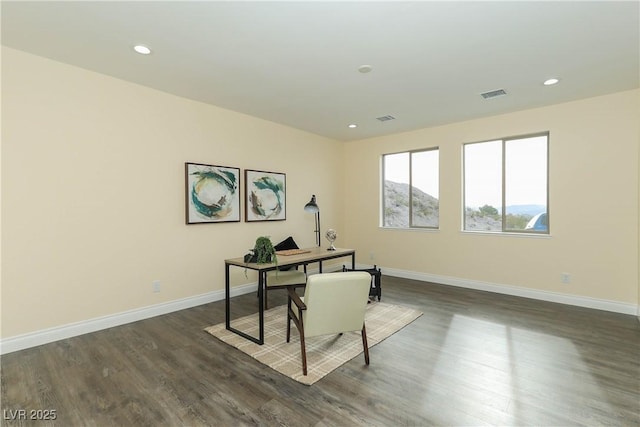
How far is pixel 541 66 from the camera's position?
2.95m

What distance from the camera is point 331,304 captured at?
2.36 m

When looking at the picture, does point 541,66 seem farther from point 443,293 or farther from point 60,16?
point 60,16

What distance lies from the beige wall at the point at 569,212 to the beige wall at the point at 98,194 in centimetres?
335

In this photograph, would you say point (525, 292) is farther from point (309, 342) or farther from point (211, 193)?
point (211, 193)

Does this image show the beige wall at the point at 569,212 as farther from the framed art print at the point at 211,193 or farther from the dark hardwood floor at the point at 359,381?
the framed art print at the point at 211,193

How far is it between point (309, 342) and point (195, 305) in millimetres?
1854

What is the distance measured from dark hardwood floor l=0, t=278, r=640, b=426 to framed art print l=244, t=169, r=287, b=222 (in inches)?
74.2

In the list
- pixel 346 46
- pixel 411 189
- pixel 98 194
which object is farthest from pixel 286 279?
pixel 411 189

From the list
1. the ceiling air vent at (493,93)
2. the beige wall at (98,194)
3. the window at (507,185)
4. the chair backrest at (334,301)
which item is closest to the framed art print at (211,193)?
the beige wall at (98,194)

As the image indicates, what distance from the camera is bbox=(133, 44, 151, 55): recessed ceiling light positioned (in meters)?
2.61

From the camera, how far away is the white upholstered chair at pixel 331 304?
229 cm

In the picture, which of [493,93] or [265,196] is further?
[265,196]

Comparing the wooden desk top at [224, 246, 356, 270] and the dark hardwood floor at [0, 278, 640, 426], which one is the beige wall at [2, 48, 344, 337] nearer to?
the dark hardwood floor at [0, 278, 640, 426]

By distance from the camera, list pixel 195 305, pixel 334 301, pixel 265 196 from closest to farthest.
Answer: pixel 334 301 → pixel 195 305 → pixel 265 196
